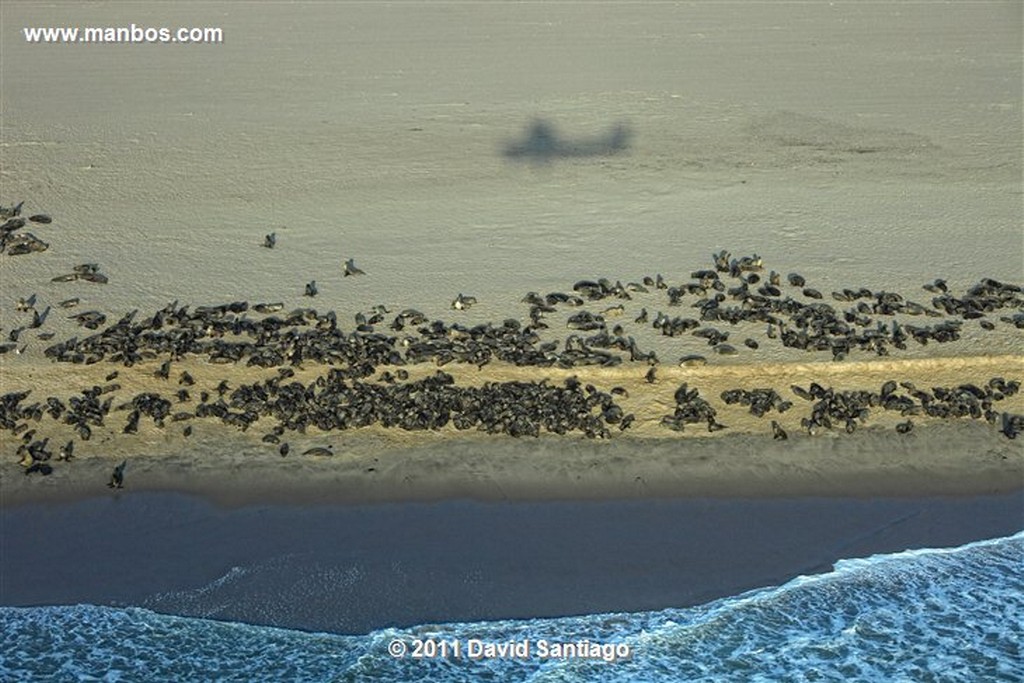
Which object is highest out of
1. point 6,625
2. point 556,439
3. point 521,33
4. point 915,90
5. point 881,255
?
point 521,33

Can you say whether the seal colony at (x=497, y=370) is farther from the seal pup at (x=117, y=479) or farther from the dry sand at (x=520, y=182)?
the seal pup at (x=117, y=479)

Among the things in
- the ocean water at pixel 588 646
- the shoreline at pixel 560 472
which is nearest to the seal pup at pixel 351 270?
the shoreline at pixel 560 472

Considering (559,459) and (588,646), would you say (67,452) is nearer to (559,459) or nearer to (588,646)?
(559,459)

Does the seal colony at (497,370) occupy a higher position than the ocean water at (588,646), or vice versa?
the seal colony at (497,370)

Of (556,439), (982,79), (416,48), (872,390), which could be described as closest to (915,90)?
(982,79)

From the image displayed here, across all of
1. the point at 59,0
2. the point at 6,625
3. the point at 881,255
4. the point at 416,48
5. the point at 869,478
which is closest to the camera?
the point at 6,625

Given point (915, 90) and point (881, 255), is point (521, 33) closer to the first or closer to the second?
point (915, 90)

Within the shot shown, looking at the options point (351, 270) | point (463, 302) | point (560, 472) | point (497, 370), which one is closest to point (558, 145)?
point (351, 270)
